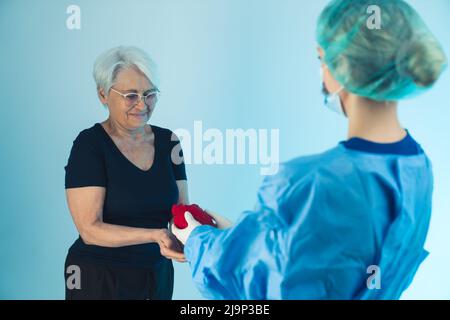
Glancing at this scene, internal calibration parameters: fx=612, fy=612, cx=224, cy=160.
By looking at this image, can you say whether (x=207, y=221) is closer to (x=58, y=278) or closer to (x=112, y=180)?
(x=112, y=180)

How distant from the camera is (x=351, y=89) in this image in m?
1.40

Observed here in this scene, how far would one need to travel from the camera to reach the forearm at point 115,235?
1970 mm

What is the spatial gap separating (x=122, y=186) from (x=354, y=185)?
2.91ft

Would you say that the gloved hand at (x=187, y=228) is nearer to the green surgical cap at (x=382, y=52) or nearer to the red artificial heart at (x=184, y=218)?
the red artificial heart at (x=184, y=218)

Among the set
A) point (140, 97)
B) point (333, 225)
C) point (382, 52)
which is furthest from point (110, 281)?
point (382, 52)

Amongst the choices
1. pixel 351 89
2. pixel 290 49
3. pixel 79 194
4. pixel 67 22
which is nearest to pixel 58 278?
pixel 79 194

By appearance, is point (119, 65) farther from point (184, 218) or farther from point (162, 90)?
point (184, 218)

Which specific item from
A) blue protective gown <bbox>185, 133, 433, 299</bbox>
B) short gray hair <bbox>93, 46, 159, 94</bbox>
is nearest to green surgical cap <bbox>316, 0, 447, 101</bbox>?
blue protective gown <bbox>185, 133, 433, 299</bbox>

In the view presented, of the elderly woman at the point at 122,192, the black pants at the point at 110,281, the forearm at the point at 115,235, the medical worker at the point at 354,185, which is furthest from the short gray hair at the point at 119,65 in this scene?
the medical worker at the point at 354,185

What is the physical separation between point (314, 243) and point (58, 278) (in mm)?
1221

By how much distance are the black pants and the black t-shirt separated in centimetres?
3

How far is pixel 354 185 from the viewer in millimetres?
1344

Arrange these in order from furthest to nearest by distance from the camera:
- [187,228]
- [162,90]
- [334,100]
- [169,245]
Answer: [162,90], [169,245], [187,228], [334,100]

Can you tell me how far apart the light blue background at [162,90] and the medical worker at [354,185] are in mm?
763
